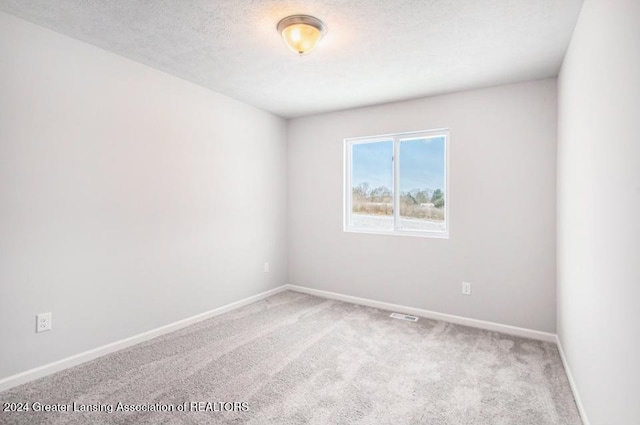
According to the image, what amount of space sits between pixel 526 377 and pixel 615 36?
2.21 metres

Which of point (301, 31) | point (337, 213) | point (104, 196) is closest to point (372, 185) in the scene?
point (337, 213)

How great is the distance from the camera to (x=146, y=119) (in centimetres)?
294

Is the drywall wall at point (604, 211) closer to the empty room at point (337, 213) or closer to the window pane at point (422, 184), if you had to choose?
the empty room at point (337, 213)

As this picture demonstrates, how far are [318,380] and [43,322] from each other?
203 cm

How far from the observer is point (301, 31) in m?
2.18

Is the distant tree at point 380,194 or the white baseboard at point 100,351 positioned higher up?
the distant tree at point 380,194

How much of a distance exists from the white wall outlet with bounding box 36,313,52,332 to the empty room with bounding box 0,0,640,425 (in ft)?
0.04

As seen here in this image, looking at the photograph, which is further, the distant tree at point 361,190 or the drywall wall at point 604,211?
the distant tree at point 361,190

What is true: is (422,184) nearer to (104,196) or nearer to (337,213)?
(337,213)

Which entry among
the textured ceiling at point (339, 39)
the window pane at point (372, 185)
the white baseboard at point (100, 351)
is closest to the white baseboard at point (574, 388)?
the window pane at point (372, 185)

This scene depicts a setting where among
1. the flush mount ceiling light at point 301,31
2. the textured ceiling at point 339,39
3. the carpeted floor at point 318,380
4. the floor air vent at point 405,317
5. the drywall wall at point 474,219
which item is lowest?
the carpeted floor at point 318,380

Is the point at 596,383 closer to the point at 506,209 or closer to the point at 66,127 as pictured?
the point at 506,209

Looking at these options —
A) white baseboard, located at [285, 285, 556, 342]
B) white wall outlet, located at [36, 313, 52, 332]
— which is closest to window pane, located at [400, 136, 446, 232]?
white baseboard, located at [285, 285, 556, 342]

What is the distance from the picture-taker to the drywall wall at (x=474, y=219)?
120 inches
